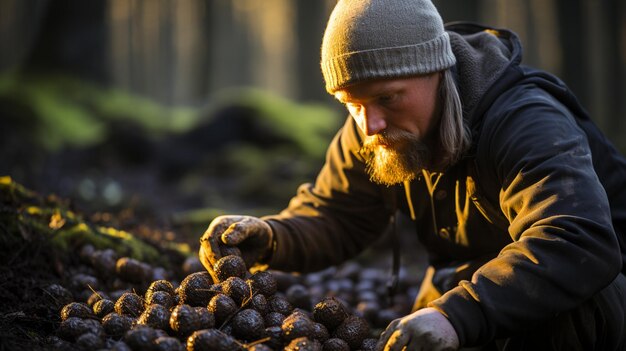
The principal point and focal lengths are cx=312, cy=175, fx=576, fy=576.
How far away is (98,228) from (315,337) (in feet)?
8.02

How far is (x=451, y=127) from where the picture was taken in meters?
3.02

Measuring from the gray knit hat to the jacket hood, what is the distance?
0.60 feet

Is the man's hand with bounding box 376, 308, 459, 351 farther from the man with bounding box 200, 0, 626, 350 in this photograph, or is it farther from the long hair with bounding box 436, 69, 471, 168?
the long hair with bounding box 436, 69, 471, 168

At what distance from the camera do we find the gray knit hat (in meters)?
2.96

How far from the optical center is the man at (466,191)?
7.97 feet

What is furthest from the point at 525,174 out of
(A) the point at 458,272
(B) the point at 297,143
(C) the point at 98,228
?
(B) the point at 297,143

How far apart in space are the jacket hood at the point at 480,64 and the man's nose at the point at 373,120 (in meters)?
0.47

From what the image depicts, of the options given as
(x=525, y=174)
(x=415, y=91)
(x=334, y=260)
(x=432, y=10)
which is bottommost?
(x=334, y=260)

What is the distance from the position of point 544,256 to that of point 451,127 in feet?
2.87

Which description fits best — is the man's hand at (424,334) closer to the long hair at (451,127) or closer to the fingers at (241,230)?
the long hair at (451,127)

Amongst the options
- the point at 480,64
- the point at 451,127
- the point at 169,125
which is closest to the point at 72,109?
the point at 169,125

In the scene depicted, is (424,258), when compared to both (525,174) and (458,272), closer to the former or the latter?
(458,272)

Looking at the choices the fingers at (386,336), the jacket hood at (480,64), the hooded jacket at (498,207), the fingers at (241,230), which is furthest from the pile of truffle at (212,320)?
the jacket hood at (480,64)

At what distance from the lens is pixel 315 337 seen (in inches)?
105
